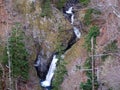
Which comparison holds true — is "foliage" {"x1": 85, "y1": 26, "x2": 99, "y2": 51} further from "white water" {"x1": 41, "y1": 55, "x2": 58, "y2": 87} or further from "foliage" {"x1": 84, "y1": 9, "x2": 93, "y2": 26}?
"white water" {"x1": 41, "y1": 55, "x2": 58, "y2": 87}

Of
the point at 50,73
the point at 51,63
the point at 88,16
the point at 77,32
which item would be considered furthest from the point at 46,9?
the point at 50,73

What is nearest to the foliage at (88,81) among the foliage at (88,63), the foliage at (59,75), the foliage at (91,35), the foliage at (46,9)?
the foliage at (88,63)

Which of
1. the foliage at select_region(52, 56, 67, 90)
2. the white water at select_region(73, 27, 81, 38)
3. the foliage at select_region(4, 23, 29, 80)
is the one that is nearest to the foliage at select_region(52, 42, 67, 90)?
the foliage at select_region(52, 56, 67, 90)

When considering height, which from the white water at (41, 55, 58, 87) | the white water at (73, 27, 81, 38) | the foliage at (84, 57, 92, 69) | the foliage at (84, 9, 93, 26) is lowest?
the white water at (41, 55, 58, 87)

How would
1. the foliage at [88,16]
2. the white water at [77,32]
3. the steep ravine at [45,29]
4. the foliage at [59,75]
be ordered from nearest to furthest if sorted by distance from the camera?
the foliage at [59,75] < the steep ravine at [45,29] < the foliage at [88,16] < the white water at [77,32]

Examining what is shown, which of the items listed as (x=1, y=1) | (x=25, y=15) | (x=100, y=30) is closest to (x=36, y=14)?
(x=25, y=15)

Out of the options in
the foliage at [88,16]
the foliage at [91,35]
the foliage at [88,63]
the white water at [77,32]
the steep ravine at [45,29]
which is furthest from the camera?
the white water at [77,32]

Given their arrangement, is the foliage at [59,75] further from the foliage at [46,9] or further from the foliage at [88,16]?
the foliage at [46,9]

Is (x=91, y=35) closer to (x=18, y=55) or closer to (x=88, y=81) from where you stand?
(x=88, y=81)
